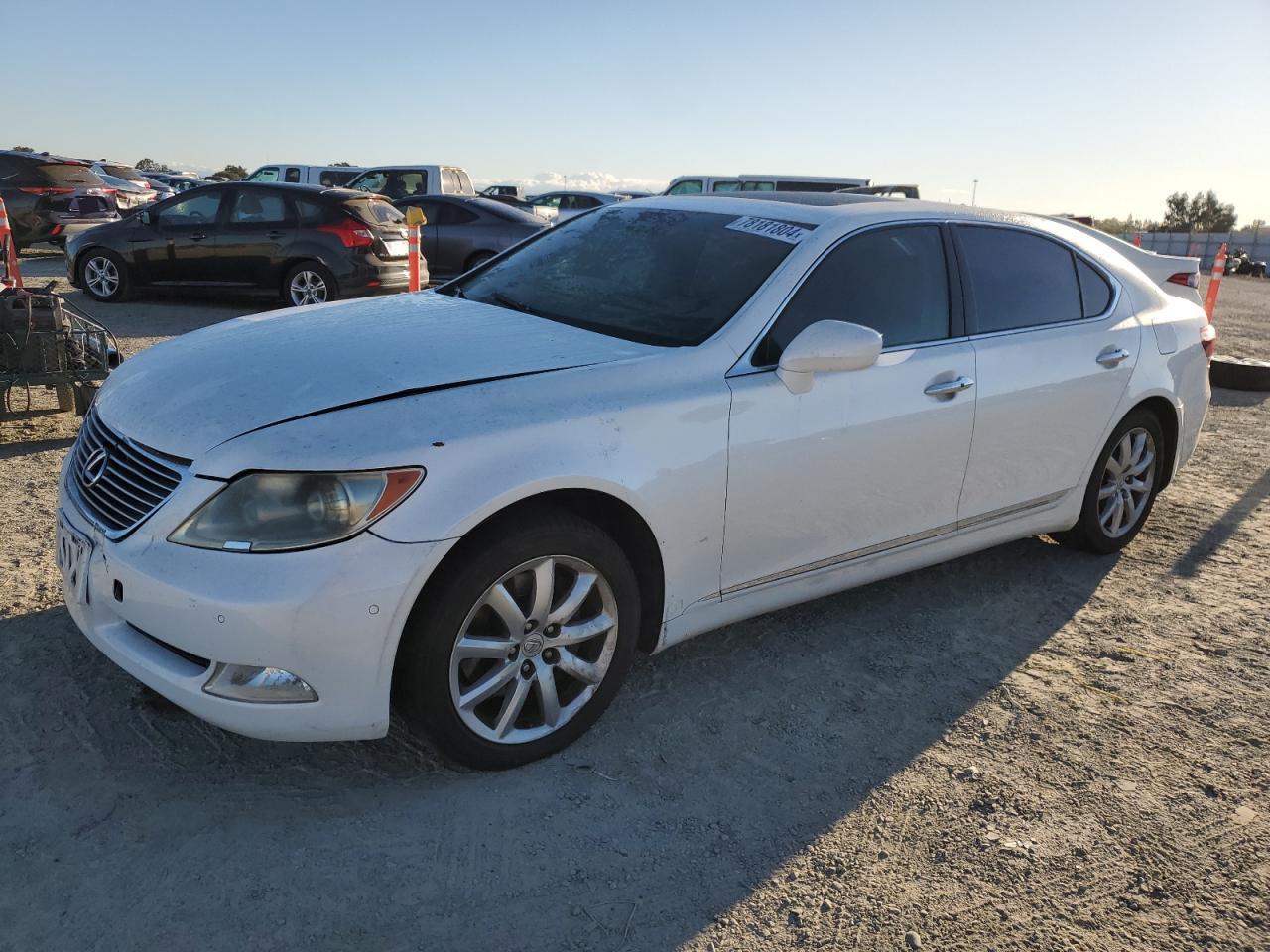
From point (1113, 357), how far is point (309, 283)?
9126 mm

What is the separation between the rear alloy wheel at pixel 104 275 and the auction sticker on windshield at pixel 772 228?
392 inches

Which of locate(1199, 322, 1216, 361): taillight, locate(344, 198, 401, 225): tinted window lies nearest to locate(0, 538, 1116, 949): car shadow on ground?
locate(1199, 322, 1216, 361): taillight

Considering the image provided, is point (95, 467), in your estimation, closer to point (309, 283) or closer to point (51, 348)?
point (51, 348)

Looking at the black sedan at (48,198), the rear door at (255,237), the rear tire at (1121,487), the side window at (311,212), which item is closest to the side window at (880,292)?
the rear tire at (1121,487)

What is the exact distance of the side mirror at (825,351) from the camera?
125 inches

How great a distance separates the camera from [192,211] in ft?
37.1

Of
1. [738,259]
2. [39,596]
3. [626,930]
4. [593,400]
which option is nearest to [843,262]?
[738,259]

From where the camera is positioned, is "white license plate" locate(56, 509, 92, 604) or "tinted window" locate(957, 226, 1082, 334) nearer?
"white license plate" locate(56, 509, 92, 604)

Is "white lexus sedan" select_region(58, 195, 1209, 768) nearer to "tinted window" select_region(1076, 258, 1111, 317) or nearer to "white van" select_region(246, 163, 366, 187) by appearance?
"tinted window" select_region(1076, 258, 1111, 317)

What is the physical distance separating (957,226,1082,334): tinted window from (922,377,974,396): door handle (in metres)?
0.27

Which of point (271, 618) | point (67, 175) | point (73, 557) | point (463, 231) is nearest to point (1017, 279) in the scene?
point (271, 618)

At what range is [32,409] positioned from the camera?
6363 mm

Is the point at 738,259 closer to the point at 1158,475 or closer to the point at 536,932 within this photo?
the point at 536,932

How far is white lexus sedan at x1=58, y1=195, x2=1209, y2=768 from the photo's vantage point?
248cm
